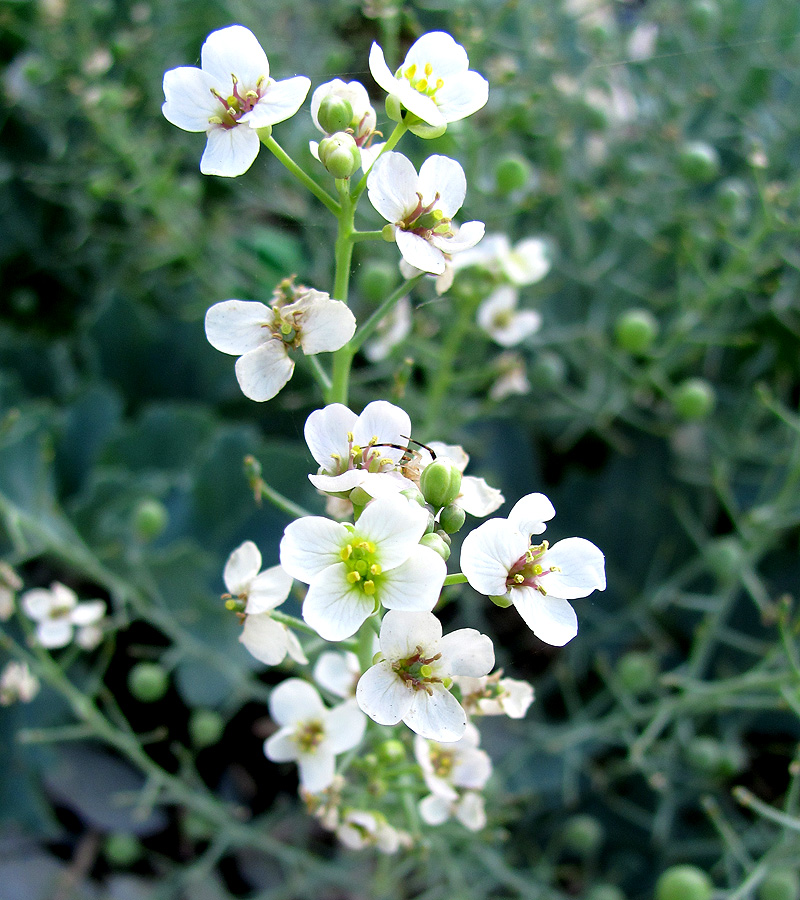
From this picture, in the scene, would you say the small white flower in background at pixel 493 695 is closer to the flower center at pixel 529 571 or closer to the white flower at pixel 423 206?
the flower center at pixel 529 571

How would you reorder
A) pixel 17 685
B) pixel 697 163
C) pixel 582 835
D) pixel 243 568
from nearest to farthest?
1. pixel 243 568
2. pixel 17 685
3. pixel 582 835
4. pixel 697 163

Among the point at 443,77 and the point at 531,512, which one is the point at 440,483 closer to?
the point at 531,512

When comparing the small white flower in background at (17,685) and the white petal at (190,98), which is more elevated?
the white petal at (190,98)

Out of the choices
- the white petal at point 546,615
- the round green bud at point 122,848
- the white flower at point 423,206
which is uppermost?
the white flower at point 423,206

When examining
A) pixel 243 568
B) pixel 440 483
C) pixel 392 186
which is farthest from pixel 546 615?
pixel 392 186

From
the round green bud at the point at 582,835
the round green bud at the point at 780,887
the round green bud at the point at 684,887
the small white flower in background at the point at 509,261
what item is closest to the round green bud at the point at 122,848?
the round green bud at the point at 582,835

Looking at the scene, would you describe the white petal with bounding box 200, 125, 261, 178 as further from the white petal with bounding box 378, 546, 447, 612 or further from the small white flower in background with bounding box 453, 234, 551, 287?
the small white flower in background with bounding box 453, 234, 551, 287
